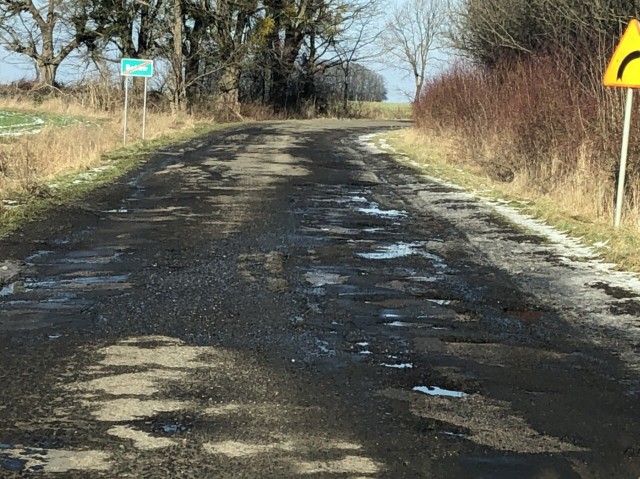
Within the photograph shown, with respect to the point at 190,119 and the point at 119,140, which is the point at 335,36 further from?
the point at 119,140

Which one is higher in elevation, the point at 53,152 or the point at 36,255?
the point at 53,152

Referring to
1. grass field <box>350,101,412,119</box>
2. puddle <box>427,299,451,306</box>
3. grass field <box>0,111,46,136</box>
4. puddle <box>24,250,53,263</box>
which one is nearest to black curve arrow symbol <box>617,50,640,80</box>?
puddle <box>427,299,451,306</box>

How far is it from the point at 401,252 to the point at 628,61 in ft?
12.6

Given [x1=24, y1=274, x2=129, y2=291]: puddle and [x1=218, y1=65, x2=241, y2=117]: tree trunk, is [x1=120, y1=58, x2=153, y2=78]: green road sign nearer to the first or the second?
[x1=24, y1=274, x2=129, y2=291]: puddle

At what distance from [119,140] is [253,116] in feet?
75.4

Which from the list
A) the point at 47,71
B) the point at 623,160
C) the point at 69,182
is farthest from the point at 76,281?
the point at 47,71

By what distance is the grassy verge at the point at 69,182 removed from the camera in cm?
1015

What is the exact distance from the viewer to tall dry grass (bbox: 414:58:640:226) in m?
11.5

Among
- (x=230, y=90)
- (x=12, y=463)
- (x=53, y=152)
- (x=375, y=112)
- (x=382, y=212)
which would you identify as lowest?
(x=12, y=463)

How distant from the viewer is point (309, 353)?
197 inches

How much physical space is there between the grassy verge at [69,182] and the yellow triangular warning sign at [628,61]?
780 cm

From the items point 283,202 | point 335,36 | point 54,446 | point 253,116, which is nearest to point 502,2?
point 283,202

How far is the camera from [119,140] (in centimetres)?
2245

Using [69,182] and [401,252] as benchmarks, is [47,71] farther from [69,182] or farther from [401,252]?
[401,252]
